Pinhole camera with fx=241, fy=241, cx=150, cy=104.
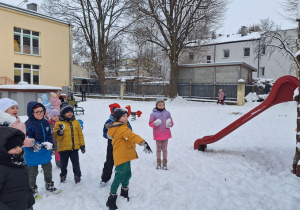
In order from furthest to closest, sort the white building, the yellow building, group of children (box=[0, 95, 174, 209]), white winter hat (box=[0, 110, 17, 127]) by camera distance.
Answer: the white building, the yellow building, group of children (box=[0, 95, 174, 209]), white winter hat (box=[0, 110, 17, 127])

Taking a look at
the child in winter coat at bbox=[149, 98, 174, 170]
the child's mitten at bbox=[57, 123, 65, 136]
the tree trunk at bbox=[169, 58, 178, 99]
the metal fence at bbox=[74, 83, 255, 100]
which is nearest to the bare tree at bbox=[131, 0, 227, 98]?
the tree trunk at bbox=[169, 58, 178, 99]

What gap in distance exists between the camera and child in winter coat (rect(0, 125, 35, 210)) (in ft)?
7.00

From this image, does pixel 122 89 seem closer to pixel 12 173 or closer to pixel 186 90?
pixel 186 90

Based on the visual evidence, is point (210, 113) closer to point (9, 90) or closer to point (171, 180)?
point (171, 180)

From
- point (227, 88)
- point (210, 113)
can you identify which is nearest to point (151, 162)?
point (210, 113)

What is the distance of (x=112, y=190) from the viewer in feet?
11.7

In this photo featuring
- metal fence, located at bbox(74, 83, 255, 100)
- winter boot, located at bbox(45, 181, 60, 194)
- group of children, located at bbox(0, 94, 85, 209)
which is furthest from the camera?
metal fence, located at bbox(74, 83, 255, 100)

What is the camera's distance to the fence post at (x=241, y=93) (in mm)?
17953

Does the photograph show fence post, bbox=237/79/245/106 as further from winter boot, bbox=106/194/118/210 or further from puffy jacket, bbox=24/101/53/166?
puffy jacket, bbox=24/101/53/166

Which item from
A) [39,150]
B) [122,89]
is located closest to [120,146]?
[39,150]

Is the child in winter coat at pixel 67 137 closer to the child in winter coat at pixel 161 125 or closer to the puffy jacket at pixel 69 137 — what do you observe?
the puffy jacket at pixel 69 137

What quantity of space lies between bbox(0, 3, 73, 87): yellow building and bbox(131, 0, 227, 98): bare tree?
891cm

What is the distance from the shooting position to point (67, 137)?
13.9ft

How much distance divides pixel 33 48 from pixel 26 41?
0.85 meters
